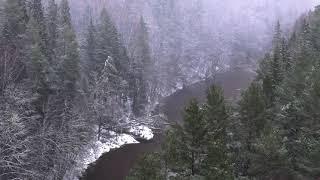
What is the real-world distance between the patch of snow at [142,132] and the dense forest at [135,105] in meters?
0.80

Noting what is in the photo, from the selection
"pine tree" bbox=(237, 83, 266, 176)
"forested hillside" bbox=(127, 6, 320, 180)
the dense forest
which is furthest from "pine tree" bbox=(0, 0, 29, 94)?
"pine tree" bbox=(237, 83, 266, 176)

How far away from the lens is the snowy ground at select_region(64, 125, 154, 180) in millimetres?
39062

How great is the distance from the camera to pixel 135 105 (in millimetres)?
60312

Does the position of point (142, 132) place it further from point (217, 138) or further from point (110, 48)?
point (217, 138)

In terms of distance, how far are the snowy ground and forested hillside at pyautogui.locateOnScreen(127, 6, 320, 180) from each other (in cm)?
1594

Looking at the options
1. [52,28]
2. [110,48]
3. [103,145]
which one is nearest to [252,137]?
[103,145]

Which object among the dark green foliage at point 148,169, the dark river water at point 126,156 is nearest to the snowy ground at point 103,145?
the dark river water at point 126,156

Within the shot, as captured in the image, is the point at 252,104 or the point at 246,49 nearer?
the point at 252,104

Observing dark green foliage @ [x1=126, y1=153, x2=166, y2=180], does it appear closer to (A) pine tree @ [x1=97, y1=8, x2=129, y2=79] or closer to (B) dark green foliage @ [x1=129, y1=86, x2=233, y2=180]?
(B) dark green foliage @ [x1=129, y1=86, x2=233, y2=180]

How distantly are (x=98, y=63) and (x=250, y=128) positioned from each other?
3264 cm

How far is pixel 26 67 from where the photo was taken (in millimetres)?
42469

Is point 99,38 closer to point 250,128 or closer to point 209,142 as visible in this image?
point 250,128

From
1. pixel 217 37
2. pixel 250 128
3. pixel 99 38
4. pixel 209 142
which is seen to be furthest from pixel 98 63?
pixel 217 37

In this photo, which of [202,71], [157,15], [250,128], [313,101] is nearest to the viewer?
[313,101]
